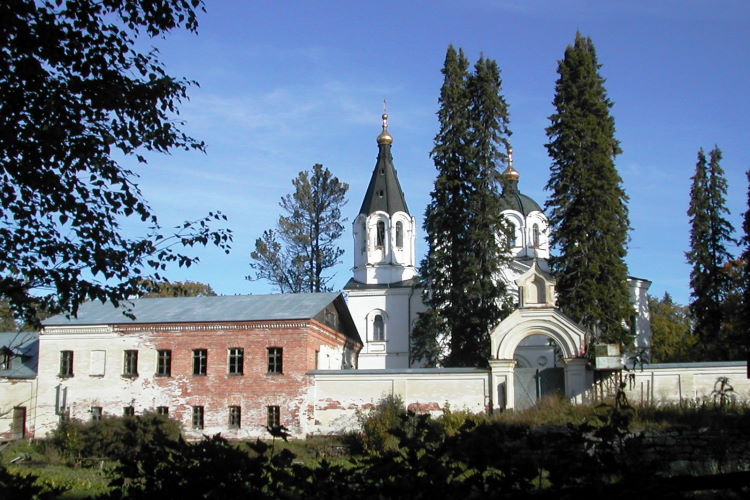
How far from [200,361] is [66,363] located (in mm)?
5351

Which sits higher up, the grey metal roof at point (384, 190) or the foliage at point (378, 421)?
the grey metal roof at point (384, 190)

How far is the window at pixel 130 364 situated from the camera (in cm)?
2953

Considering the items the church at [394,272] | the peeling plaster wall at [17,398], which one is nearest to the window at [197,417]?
the peeling plaster wall at [17,398]

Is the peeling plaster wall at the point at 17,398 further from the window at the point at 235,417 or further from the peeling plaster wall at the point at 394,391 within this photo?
the peeling plaster wall at the point at 394,391

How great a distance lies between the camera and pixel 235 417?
2816 cm

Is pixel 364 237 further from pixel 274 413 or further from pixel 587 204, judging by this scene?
pixel 274 413

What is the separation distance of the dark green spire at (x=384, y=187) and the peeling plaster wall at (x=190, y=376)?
16.1 metres

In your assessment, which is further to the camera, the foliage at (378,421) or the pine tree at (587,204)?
the pine tree at (587,204)

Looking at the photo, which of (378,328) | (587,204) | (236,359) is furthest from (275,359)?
(378,328)

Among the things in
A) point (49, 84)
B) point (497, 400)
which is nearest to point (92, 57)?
point (49, 84)

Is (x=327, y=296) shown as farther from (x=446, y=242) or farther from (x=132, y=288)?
(x=132, y=288)

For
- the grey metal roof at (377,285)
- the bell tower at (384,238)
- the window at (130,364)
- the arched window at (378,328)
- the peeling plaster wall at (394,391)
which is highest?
the bell tower at (384,238)

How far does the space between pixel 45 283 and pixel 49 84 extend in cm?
197

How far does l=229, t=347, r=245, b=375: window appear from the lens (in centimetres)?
2859
